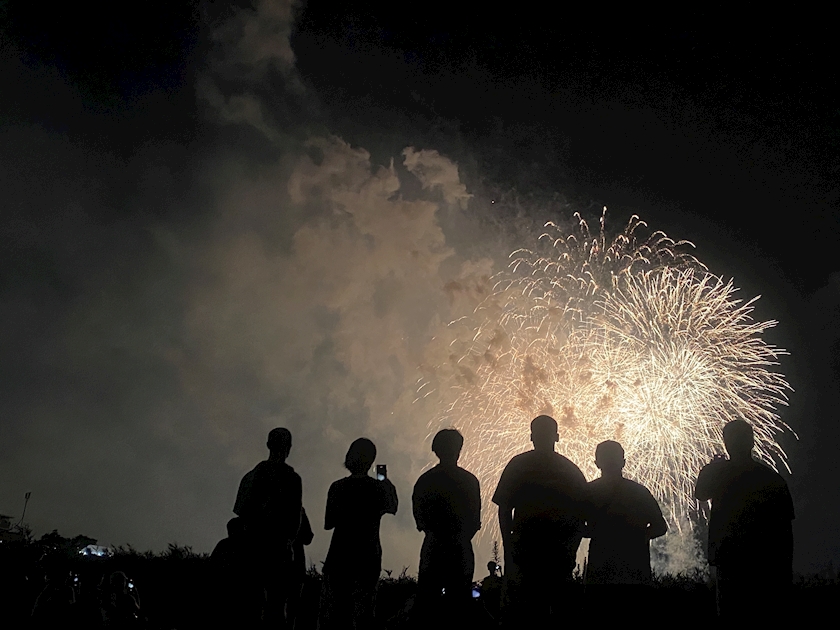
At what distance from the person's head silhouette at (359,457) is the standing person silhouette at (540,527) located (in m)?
1.38

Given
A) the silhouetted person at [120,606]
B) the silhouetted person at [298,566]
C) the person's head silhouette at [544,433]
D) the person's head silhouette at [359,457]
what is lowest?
the silhouetted person at [120,606]

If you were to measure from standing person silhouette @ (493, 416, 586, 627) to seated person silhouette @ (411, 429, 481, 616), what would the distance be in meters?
0.33

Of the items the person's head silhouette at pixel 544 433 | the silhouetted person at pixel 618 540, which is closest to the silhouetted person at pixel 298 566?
the person's head silhouette at pixel 544 433

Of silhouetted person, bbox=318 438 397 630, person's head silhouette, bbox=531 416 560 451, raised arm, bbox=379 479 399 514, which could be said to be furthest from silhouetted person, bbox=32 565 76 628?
person's head silhouette, bbox=531 416 560 451

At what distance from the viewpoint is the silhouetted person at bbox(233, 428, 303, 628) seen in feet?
21.0

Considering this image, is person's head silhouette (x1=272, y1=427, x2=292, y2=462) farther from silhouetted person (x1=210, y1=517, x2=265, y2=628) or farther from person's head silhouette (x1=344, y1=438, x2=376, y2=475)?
silhouetted person (x1=210, y1=517, x2=265, y2=628)

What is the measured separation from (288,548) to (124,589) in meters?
3.10

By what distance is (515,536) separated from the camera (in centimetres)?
588

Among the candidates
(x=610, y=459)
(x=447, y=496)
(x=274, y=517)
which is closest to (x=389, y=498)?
(x=447, y=496)

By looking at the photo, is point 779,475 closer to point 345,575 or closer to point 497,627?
point 497,627

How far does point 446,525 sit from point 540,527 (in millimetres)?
879

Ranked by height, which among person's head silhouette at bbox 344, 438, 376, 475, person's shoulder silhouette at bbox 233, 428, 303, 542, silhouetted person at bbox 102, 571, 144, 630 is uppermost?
person's head silhouette at bbox 344, 438, 376, 475

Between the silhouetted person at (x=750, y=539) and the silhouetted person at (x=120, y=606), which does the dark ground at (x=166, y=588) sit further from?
the silhouetted person at (x=750, y=539)

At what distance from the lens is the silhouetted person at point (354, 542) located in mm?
6199
